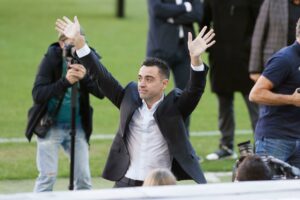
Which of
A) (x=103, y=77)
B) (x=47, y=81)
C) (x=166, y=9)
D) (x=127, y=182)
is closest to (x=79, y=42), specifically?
(x=103, y=77)

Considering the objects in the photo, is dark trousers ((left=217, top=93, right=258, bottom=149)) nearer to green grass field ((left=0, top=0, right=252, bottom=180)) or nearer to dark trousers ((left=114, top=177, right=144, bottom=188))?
green grass field ((left=0, top=0, right=252, bottom=180))

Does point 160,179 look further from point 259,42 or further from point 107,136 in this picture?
point 107,136

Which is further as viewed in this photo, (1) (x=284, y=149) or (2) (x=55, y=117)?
(2) (x=55, y=117)

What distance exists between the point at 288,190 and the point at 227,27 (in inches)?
308

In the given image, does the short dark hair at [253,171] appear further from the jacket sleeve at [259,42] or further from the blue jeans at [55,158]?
the jacket sleeve at [259,42]

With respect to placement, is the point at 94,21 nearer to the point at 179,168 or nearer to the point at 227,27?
the point at 227,27

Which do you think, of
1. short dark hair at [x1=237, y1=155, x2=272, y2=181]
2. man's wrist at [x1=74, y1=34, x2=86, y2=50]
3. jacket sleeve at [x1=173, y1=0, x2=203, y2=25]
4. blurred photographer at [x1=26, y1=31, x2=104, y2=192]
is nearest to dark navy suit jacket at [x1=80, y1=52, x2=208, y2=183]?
man's wrist at [x1=74, y1=34, x2=86, y2=50]

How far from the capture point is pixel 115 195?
14.2 ft

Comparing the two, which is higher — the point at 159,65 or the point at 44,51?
→ the point at 159,65

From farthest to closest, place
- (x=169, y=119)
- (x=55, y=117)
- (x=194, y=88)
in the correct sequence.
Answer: (x=55, y=117)
(x=169, y=119)
(x=194, y=88)

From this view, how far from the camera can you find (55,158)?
9.31 m

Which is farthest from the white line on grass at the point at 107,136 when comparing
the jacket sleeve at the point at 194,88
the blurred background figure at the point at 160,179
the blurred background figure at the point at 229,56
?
the blurred background figure at the point at 160,179

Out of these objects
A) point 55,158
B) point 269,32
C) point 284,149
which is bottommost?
point 55,158

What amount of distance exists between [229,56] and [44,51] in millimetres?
8771
